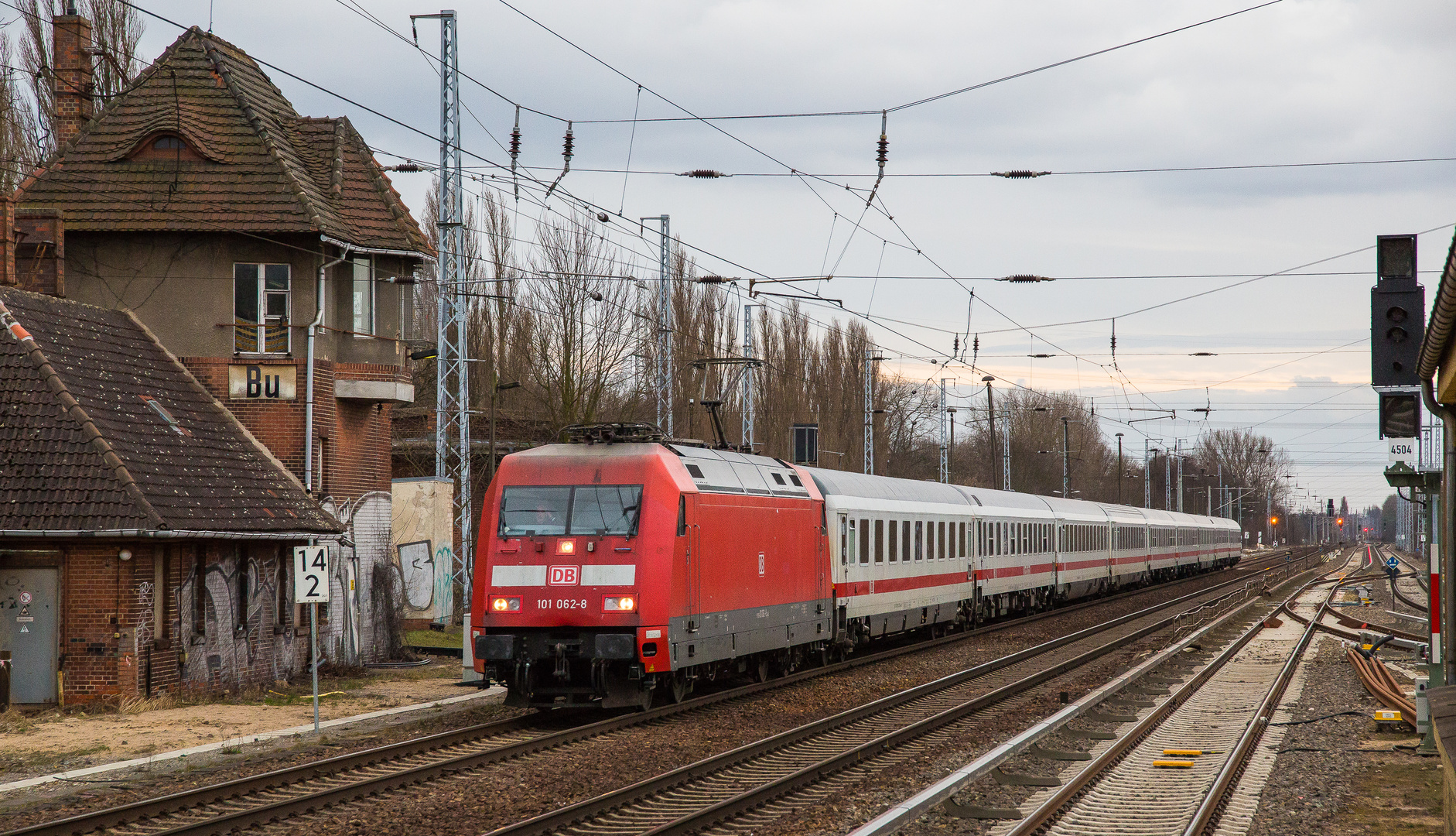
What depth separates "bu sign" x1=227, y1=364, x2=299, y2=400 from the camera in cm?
2300

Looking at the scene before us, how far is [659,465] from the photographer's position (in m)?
16.6

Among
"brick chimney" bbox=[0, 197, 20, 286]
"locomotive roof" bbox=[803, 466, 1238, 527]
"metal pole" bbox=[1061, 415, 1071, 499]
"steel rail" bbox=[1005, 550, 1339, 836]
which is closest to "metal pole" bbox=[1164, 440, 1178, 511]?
"metal pole" bbox=[1061, 415, 1071, 499]

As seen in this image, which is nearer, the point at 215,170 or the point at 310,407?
the point at 310,407

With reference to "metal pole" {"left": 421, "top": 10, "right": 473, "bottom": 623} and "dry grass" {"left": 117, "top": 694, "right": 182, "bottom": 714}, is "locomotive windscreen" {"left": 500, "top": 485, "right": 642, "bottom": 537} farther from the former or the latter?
"metal pole" {"left": 421, "top": 10, "right": 473, "bottom": 623}

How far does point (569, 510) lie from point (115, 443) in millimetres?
6946

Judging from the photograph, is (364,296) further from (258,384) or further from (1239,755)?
(1239,755)

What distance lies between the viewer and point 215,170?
23312 millimetres

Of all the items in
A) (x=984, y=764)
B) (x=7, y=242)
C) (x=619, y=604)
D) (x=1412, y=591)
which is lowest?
(x=1412, y=591)

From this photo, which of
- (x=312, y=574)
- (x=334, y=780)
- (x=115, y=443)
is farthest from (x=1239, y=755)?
(x=115, y=443)

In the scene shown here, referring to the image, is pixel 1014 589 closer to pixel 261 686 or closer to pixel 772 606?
pixel 772 606

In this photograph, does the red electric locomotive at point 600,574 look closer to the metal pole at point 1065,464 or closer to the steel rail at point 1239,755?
the steel rail at point 1239,755

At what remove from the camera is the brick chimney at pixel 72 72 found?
25422mm

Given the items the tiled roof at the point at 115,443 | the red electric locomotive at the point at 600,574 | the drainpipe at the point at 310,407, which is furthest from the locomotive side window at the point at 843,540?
the drainpipe at the point at 310,407

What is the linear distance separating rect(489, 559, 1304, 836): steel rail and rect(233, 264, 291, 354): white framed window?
11.7 meters
